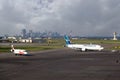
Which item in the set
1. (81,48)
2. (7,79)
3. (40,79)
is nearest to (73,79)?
(40,79)

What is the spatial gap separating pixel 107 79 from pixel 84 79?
3.83 meters

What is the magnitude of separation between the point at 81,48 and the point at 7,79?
340ft

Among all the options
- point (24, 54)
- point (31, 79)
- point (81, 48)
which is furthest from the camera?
point (81, 48)

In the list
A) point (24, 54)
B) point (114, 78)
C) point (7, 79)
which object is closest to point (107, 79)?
point (114, 78)

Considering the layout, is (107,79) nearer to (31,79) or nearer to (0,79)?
(31,79)

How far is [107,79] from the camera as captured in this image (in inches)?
1796

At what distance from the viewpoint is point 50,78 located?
4684 centimetres

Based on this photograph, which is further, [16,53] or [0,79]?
[16,53]

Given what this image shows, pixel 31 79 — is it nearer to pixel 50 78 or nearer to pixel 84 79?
pixel 50 78

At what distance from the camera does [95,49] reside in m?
149

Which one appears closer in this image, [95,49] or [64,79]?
[64,79]

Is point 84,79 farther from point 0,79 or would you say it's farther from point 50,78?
point 0,79

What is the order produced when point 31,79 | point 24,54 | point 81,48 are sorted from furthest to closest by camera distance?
point 81,48 < point 24,54 < point 31,79

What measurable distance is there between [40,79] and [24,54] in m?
66.0
